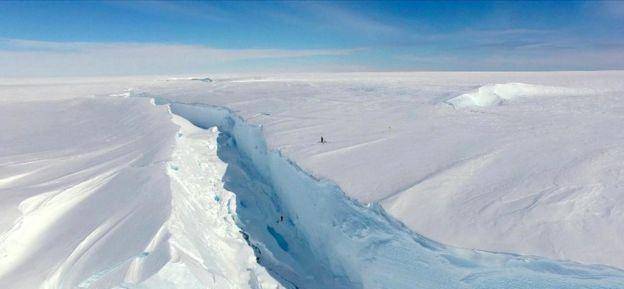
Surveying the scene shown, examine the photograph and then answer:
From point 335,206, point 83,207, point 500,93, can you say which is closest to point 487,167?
point 335,206

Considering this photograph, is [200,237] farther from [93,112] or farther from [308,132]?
[93,112]

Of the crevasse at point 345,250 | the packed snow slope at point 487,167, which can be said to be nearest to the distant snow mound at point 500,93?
the packed snow slope at point 487,167

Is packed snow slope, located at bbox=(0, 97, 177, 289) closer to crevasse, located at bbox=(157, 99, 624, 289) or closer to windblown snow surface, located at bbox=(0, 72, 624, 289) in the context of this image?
windblown snow surface, located at bbox=(0, 72, 624, 289)

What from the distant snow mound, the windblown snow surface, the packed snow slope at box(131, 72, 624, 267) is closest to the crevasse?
the windblown snow surface

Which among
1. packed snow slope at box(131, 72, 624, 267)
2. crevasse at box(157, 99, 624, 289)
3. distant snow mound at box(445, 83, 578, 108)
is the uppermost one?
distant snow mound at box(445, 83, 578, 108)

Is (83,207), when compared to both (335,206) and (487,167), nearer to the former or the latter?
(335,206)

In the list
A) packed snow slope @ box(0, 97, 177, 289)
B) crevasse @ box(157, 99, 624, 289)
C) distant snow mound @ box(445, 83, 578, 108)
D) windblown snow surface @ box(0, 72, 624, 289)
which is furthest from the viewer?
distant snow mound @ box(445, 83, 578, 108)

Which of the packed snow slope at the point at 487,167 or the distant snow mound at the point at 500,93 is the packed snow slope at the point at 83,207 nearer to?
the packed snow slope at the point at 487,167

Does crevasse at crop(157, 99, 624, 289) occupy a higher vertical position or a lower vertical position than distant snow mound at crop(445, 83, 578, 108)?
lower
